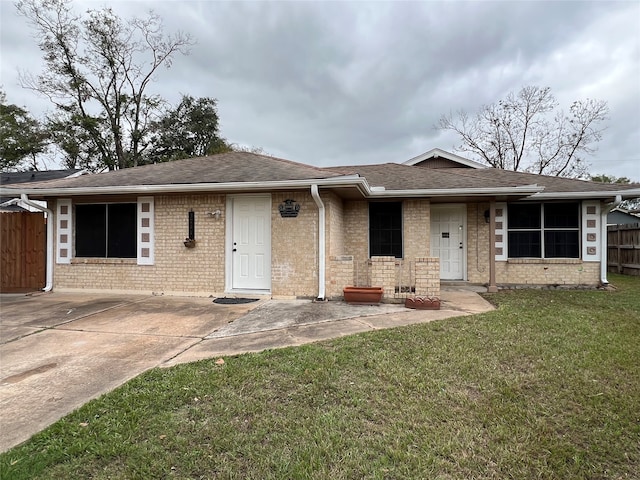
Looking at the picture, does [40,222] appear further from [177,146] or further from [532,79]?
[532,79]

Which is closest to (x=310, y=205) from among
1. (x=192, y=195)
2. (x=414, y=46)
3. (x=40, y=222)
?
(x=192, y=195)

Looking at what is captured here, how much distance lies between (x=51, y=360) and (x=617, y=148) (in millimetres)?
32947

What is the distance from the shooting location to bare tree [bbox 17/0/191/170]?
825 inches

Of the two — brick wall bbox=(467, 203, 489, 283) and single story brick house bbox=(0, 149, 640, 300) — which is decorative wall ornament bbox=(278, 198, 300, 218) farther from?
brick wall bbox=(467, 203, 489, 283)

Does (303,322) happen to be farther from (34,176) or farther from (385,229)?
(34,176)

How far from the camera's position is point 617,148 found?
24453 millimetres

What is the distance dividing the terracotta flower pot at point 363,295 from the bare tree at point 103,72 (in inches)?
865

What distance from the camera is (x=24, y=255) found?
26.8 ft

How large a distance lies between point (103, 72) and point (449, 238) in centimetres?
2539

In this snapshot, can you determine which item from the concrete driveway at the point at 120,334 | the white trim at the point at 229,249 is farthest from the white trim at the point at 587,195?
the white trim at the point at 229,249

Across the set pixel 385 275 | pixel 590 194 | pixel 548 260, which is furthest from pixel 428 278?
pixel 590 194

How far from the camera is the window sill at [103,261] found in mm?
7802

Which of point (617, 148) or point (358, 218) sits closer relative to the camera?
point (358, 218)

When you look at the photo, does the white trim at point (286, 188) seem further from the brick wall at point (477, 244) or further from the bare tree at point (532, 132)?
the bare tree at point (532, 132)
